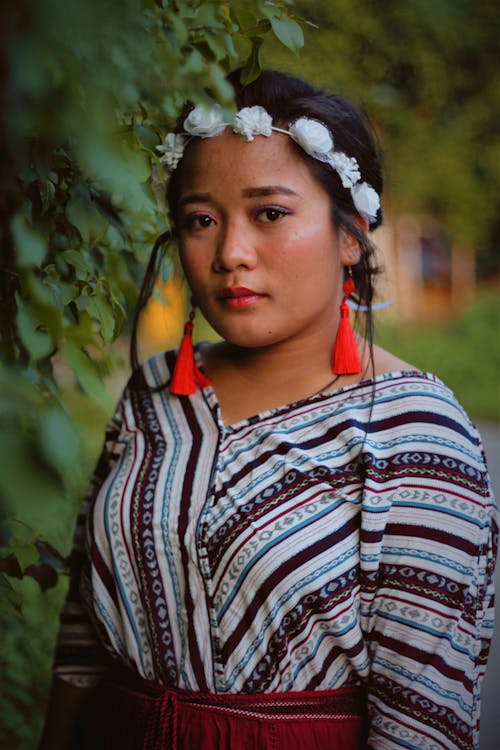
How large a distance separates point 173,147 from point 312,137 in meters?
0.32

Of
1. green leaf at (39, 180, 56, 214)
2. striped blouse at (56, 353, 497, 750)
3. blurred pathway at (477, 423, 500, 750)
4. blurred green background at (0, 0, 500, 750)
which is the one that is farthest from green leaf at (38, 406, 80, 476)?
blurred pathway at (477, 423, 500, 750)

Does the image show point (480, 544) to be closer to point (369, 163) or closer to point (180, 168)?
point (369, 163)

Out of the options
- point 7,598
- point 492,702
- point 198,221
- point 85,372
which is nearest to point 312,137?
point 198,221

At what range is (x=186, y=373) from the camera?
2043 mm

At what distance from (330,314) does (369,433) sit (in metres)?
0.34

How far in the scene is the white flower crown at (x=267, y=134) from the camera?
176cm

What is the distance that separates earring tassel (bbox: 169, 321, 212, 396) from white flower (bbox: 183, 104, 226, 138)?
474 millimetres

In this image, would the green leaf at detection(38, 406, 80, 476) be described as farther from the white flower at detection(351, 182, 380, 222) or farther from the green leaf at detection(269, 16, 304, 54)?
the white flower at detection(351, 182, 380, 222)

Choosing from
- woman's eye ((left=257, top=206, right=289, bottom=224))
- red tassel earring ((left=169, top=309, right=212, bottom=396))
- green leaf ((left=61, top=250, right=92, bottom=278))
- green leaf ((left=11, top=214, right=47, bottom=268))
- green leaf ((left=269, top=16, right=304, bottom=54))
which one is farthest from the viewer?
red tassel earring ((left=169, top=309, right=212, bottom=396))

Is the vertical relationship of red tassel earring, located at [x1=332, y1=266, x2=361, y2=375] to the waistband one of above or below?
above

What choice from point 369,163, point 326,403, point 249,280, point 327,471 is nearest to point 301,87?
point 369,163

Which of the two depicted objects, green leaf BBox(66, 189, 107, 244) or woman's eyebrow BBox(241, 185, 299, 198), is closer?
green leaf BBox(66, 189, 107, 244)

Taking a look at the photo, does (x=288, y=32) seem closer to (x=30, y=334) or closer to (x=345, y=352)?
(x=345, y=352)

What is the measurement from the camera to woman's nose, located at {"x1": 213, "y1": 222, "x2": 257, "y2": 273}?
1.73 metres
